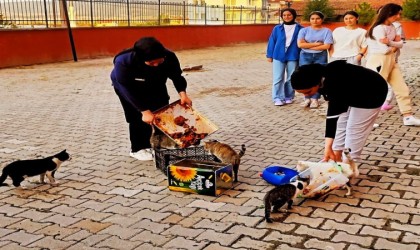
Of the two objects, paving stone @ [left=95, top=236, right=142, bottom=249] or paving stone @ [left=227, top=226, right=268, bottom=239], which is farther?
paving stone @ [left=227, top=226, right=268, bottom=239]

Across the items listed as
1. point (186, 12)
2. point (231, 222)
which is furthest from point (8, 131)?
point (186, 12)

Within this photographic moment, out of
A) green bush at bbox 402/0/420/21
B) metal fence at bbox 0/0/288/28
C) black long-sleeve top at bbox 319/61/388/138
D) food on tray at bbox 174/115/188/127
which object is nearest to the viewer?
black long-sleeve top at bbox 319/61/388/138

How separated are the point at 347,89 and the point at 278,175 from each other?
44.4 inches

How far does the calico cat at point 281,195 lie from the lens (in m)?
4.22

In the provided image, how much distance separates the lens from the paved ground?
4.01 m

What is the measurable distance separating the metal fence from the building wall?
47cm

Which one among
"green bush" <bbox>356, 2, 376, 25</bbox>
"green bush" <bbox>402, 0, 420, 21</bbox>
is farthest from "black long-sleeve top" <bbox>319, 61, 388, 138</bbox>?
"green bush" <bbox>402, 0, 420, 21</bbox>

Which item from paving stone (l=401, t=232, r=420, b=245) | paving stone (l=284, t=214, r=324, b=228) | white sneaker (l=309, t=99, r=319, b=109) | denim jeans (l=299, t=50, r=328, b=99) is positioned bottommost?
white sneaker (l=309, t=99, r=319, b=109)

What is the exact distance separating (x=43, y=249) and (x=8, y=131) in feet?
→ 15.1

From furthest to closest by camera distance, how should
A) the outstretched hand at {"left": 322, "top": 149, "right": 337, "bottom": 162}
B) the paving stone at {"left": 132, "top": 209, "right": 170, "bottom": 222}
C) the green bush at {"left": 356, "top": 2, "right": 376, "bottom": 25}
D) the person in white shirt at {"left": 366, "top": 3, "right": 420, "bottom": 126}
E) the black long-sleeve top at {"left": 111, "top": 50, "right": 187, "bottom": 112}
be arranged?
the green bush at {"left": 356, "top": 2, "right": 376, "bottom": 25}, the person in white shirt at {"left": 366, "top": 3, "right": 420, "bottom": 126}, the black long-sleeve top at {"left": 111, "top": 50, "right": 187, "bottom": 112}, the outstretched hand at {"left": 322, "top": 149, "right": 337, "bottom": 162}, the paving stone at {"left": 132, "top": 209, "right": 170, "bottom": 222}

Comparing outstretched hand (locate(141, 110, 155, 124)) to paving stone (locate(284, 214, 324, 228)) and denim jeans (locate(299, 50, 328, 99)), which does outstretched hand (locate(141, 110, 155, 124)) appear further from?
denim jeans (locate(299, 50, 328, 99))

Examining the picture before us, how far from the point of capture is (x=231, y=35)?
3038 cm

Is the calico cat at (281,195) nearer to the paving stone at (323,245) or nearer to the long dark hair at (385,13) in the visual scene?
the paving stone at (323,245)

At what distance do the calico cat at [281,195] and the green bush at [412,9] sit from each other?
30.8 m
